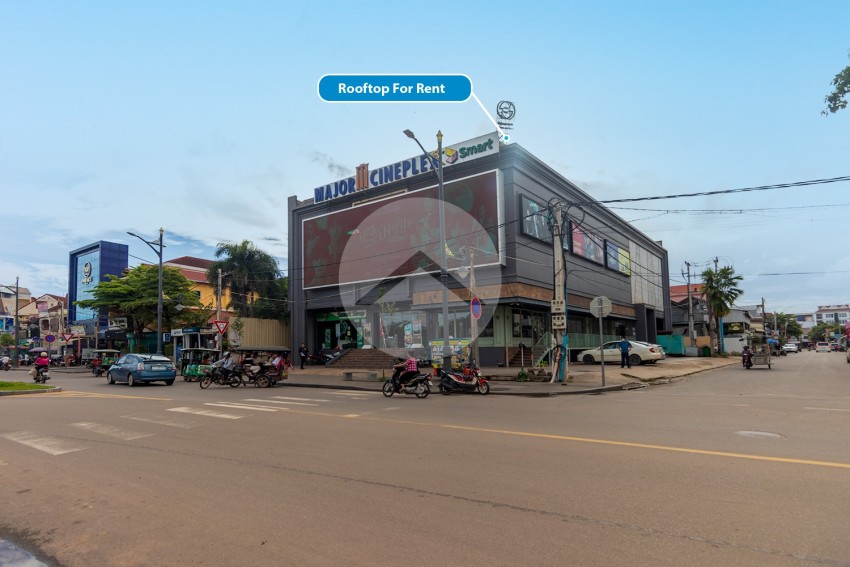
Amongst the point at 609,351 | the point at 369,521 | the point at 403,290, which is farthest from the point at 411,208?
the point at 369,521

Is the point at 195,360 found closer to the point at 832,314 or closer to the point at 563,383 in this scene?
the point at 563,383

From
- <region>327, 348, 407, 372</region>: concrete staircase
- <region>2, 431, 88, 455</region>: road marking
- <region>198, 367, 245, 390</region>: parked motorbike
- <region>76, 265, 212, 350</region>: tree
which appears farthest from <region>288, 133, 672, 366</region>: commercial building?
<region>2, 431, 88, 455</region>: road marking

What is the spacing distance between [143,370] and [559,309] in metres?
17.8

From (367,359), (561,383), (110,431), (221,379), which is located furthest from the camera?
(367,359)

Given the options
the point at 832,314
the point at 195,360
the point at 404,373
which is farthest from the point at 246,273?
the point at 832,314

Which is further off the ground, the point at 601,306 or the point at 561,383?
the point at 601,306

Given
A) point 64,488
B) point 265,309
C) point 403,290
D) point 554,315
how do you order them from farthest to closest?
point 265,309 → point 403,290 → point 554,315 → point 64,488

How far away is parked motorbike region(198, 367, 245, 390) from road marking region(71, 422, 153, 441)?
1038 cm

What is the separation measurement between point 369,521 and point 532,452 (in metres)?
3.26

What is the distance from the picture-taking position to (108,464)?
6973 mm

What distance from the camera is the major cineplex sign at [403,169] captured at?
95.8 ft

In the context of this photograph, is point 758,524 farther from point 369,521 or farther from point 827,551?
point 369,521

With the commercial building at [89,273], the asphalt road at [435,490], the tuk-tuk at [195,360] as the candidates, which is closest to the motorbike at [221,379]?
the tuk-tuk at [195,360]

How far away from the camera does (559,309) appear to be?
18.9 meters
